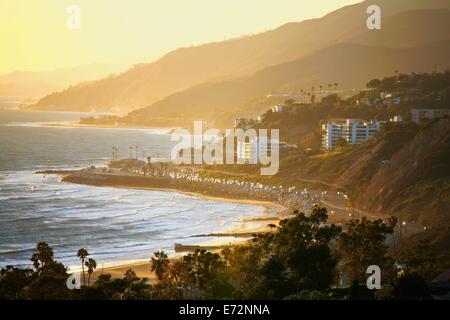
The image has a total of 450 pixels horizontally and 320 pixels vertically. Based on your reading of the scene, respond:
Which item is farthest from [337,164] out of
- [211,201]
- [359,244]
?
[359,244]

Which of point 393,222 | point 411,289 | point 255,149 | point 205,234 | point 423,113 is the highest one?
point 423,113

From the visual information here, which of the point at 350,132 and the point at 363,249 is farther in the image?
the point at 350,132

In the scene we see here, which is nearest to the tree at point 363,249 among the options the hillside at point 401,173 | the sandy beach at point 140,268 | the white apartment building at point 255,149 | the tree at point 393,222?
the tree at point 393,222

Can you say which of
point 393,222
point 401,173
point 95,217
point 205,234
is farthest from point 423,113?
point 393,222

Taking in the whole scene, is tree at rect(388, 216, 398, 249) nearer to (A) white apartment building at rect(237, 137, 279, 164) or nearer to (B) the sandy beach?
(B) the sandy beach

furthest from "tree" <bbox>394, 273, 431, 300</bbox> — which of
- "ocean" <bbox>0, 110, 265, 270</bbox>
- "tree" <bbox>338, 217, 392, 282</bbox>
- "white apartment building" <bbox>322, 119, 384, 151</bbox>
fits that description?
"white apartment building" <bbox>322, 119, 384, 151</bbox>

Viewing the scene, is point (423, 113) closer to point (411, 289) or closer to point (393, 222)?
point (393, 222)
